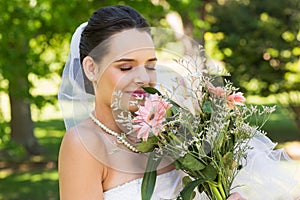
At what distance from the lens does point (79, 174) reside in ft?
6.34

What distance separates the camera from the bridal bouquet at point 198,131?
5.97 feet

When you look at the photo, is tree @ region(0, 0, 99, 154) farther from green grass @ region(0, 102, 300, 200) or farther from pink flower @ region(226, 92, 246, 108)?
pink flower @ region(226, 92, 246, 108)

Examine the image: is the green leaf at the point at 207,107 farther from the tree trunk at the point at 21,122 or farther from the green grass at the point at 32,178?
the tree trunk at the point at 21,122

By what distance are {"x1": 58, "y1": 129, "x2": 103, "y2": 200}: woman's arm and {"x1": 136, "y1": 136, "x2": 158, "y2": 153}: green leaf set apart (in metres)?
0.16

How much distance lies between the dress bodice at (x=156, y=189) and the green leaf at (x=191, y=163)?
245 mm

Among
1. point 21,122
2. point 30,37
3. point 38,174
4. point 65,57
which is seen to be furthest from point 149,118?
point 21,122

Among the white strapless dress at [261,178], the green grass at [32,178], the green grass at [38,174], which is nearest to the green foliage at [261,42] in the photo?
the green grass at [38,174]

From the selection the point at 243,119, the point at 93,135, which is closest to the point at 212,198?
the point at 243,119

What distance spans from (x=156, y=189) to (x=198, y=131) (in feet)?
1.00

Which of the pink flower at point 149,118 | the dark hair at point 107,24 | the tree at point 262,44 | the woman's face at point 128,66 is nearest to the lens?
the pink flower at point 149,118

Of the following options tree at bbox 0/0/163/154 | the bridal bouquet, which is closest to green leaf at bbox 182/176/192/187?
the bridal bouquet

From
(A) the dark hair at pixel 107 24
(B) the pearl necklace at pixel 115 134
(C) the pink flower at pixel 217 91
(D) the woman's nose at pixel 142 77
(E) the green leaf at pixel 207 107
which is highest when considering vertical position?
(A) the dark hair at pixel 107 24

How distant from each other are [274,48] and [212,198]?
37.4 ft

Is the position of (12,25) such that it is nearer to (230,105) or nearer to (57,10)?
(57,10)
